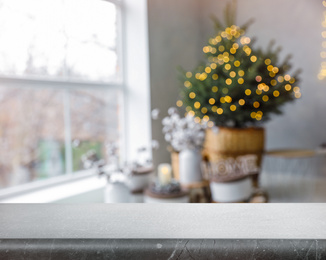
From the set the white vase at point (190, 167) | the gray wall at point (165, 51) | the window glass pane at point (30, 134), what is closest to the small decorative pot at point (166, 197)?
the white vase at point (190, 167)

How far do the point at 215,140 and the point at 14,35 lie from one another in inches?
72.8

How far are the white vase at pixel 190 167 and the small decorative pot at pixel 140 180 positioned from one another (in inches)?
10.8

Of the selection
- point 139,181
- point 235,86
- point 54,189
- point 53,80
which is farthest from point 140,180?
point 235,86

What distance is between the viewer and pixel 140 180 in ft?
9.37

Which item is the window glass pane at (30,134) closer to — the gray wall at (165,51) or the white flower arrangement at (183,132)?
the white flower arrangement at (183,132)

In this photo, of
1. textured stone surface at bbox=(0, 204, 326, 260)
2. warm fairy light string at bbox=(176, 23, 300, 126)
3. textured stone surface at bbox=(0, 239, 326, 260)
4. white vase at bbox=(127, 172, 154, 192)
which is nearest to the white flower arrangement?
warm fairy light string at bbox=(176, 23, 300, 126)

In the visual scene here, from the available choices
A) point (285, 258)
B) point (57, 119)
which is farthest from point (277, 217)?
point (57, 119)

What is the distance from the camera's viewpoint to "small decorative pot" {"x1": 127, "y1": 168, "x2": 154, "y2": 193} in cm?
281

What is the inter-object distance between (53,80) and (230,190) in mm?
1555

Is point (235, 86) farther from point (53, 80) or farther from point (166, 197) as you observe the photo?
point (53, 80)

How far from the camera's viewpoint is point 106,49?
3.24 m

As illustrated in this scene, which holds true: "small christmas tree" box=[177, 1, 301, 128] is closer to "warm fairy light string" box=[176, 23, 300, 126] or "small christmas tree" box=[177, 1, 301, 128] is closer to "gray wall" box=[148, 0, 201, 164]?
"warm fairy light string" box=[176, 23, 300, 126]

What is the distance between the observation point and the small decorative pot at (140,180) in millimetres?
2811

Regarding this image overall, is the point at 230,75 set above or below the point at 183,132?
above
